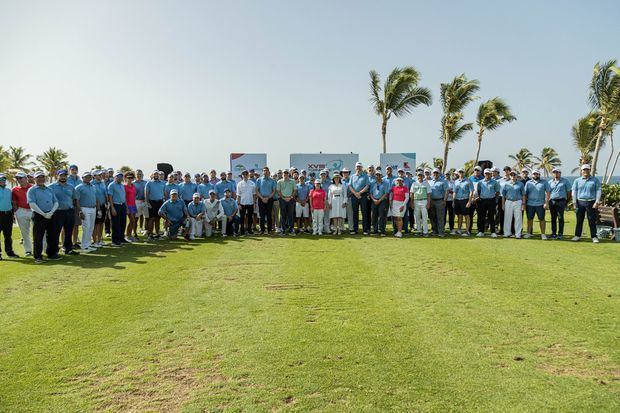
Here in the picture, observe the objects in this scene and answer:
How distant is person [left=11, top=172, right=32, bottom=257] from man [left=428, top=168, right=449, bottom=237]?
37.0ft

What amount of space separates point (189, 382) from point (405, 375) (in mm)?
1954

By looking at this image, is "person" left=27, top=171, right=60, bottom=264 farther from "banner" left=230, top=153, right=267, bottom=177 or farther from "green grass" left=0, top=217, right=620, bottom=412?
"banner" left=230, top=153, right=267, bottom=177

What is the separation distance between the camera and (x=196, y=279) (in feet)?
27.9

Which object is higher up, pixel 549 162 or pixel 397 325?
pixel 549 162

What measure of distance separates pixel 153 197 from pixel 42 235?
13.5 feet

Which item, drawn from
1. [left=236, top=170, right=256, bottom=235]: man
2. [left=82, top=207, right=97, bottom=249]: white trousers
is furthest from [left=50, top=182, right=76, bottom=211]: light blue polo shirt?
[left=236, top=170, right=256, bottom=235]: man

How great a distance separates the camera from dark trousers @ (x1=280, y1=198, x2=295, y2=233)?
51.6 ft

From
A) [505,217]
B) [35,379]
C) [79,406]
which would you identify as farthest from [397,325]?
[505,217]

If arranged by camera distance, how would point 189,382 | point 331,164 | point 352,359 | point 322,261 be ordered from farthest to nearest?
point 331,164 < point 322,261 < point 352,359 < point 189,382

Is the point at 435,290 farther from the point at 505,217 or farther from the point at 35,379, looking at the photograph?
the point at 505,217

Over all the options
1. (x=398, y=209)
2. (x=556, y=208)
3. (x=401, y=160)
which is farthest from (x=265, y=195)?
(x=556, y=208)

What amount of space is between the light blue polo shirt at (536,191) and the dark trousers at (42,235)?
13.0 meters

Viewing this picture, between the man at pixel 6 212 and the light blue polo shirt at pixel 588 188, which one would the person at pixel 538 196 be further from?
the man at pixel 6 212

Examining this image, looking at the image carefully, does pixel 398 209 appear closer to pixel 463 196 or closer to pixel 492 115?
pixel 463 196
